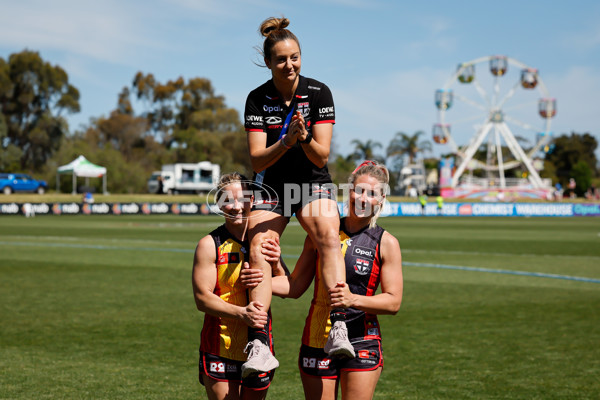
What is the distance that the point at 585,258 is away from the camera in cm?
2075

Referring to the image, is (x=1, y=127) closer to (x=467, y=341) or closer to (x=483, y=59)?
(x=483, y=59)

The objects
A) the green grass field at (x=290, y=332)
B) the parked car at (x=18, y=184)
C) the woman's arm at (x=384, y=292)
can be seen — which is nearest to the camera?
the woman's arm at (x=384, y=292)

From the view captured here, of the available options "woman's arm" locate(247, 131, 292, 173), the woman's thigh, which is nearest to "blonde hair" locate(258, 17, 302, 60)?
"woman's arm" locate(247, 131, 292, 173)

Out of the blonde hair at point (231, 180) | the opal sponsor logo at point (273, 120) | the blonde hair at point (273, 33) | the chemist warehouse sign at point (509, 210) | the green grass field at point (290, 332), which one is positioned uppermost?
the blonde hair at point (273, 33)

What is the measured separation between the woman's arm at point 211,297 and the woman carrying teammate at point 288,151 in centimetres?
16

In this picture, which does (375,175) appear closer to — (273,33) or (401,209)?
(273,33)

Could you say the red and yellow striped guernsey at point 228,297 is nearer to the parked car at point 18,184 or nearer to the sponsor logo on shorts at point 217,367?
the sponsor logo on shorts at point 217,367

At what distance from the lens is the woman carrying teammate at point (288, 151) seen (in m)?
4.36

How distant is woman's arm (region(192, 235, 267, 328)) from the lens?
414cm

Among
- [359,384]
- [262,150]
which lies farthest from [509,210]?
[359,384]

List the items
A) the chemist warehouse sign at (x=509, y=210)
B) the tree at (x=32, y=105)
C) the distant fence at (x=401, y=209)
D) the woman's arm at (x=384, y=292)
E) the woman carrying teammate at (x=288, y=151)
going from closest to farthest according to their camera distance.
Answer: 1. the woman's arm at (x=384, y=292)
2. the woman carrying teammate at (x=288, y=151)
3. the distant fence at (x=401, y=209)
4. the chemist warehouse sign at (x=509, y=210)
5. the tree at (x=32, y=105)

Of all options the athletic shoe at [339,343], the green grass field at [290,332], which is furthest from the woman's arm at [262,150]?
the green grass field at [290,332]

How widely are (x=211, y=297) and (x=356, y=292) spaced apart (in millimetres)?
968

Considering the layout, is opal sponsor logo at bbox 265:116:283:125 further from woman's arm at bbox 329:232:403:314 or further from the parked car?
the parked car
